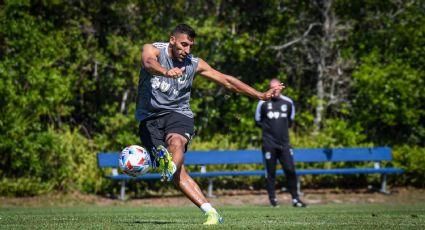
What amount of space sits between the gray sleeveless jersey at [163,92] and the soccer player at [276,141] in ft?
22.8

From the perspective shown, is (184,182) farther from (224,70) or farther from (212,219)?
(224,70)

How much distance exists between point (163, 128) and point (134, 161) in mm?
746

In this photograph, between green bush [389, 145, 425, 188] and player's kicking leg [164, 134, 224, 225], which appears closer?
player's kicking leg [164, 134, 224, 225]

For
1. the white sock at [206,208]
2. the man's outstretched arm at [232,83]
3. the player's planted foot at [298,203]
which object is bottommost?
the player's planted foot at [298,203]

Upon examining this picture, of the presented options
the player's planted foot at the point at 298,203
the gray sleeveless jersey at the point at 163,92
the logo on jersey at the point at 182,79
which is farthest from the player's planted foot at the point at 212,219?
the player's planted foot at the point at 298,203

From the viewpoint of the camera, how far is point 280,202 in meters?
17.6

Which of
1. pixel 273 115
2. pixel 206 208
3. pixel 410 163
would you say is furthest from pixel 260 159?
pixel 206 208

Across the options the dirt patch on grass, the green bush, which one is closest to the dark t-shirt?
the dirt patch on grass

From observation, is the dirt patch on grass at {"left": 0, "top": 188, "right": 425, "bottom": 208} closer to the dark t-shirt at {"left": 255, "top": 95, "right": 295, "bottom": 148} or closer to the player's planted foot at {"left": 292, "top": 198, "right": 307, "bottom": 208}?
the player's planted foot at {"left": 292, "top": 198, "right": 307, "bottom": 208}

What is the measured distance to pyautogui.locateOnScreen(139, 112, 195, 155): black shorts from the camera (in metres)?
8.14

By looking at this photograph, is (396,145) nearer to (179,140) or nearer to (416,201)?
(416,201)

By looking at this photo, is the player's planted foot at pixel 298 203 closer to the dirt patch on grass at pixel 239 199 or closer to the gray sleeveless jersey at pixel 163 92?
the dirt patch on grass at pixel 239 199

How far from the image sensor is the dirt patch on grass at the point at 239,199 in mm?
16781

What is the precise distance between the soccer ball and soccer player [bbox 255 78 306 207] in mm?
7704
